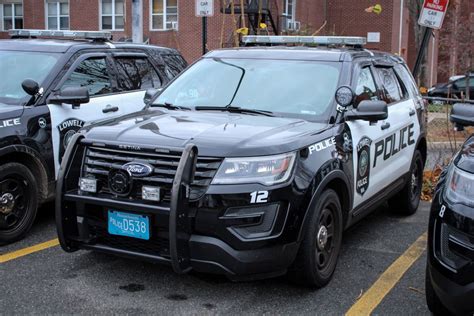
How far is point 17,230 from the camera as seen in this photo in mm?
5219

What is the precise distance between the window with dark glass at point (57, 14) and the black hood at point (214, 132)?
26269 millimetres

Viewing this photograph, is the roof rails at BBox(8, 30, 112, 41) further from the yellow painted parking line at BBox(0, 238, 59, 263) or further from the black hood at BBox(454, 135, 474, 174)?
the black hood at BBox(454, 135, 474, 174)

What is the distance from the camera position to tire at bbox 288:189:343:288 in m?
4.00

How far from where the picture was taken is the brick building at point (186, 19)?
2558 centimetres

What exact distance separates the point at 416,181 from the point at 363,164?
208 cm

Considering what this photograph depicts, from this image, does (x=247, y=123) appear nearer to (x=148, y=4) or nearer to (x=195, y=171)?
(x=195, y=171)

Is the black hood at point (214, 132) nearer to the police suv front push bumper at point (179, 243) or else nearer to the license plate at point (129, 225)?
the police suv front push bumper at point (179, 243)

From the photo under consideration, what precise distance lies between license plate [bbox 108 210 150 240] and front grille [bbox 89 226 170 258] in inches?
2.0

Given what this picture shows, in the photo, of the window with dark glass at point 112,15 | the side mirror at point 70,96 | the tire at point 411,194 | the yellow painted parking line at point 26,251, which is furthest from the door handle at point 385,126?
the window with dark glass at point 112,15

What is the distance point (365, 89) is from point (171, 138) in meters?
2.10

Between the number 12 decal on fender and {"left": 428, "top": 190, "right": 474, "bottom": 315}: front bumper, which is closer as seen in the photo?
{"left": 428, "top": 190, "right": 474, "bottom": 315}: front bumper

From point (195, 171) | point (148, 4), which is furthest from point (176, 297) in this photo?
point (148, 4)

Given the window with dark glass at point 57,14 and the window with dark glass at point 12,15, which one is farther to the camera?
the window with dark glass at point 12,15

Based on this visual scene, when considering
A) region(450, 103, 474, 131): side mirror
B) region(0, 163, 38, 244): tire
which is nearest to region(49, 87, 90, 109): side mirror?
region(0, 163, 38, 244): tire
